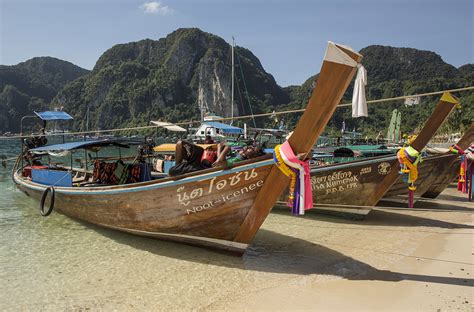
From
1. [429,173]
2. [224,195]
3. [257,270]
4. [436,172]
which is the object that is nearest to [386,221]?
[429,173]

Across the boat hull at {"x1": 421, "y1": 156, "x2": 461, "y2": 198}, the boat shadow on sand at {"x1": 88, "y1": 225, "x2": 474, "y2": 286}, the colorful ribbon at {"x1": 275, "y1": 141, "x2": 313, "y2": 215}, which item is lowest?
the boat shadow on sand at {"x1": 88, "y1": 225, "x2": 474, "y2": 286}

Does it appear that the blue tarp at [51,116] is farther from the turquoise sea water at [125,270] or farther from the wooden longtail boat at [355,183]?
the wooden longtail boat at [355,183]

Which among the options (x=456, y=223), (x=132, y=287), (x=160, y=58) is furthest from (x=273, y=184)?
(x=160, y=58)

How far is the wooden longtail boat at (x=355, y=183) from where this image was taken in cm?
810

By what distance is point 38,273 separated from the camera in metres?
5.28

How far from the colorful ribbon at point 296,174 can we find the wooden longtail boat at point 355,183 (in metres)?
3.91

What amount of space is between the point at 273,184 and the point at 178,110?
114958 mm

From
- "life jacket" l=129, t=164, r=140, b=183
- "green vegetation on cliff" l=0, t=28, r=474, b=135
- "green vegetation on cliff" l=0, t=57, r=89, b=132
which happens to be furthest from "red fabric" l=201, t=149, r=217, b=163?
"green vegetation on cliff" l=0, t=57, r=89, b=132

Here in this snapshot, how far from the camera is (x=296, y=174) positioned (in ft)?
14.8

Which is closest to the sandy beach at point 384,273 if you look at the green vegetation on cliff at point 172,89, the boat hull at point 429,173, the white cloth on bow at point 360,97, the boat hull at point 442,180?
the boat hull at point 429,173

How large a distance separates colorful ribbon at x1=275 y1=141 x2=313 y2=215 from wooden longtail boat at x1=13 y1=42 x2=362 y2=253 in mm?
126

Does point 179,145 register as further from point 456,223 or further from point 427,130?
point 456,223

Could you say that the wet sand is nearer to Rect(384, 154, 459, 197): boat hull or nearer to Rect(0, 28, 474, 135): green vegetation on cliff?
Rect(384, 154, 459, 197): boat hull

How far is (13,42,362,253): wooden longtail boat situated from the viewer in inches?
160
